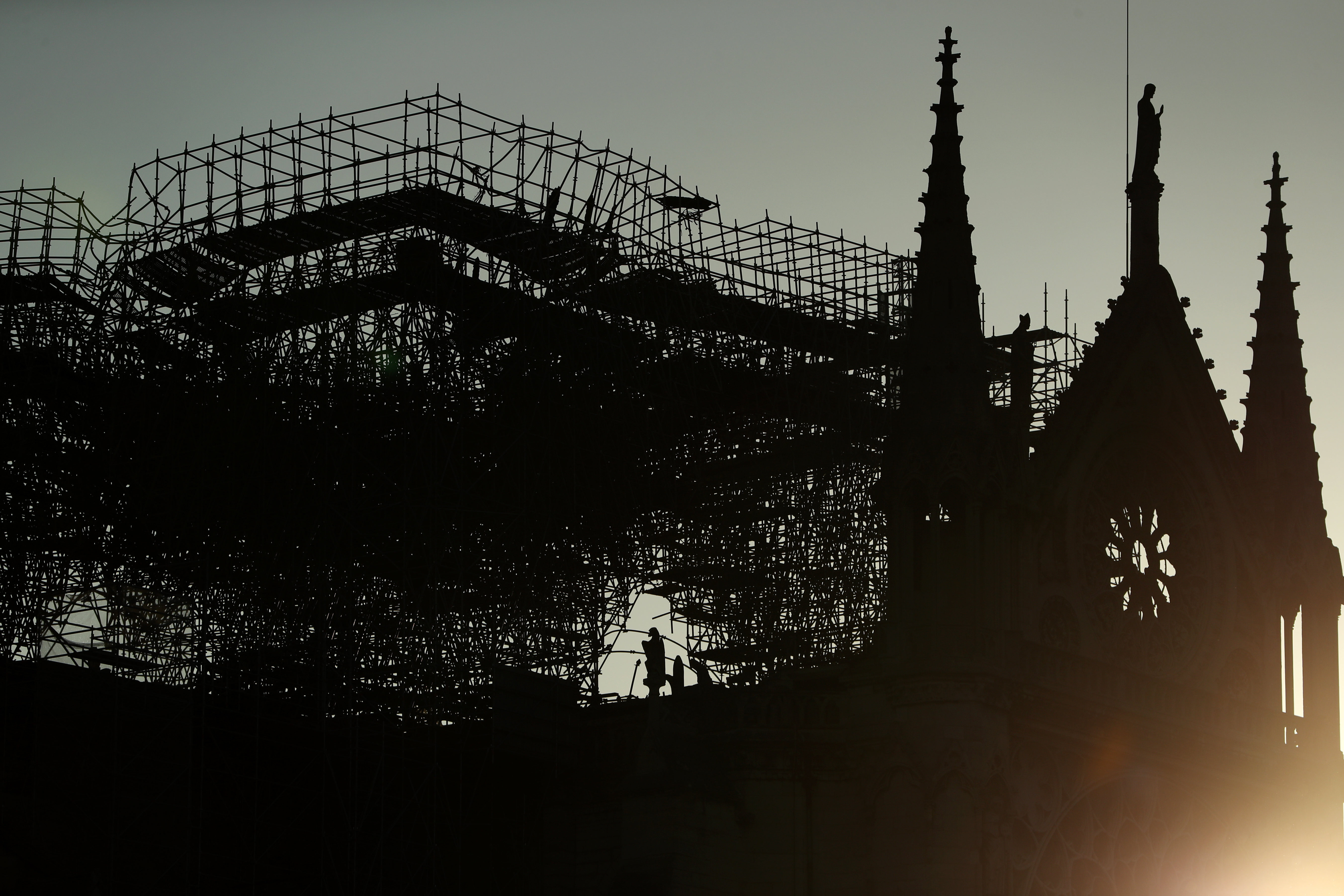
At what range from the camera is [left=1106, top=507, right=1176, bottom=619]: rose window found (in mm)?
44750

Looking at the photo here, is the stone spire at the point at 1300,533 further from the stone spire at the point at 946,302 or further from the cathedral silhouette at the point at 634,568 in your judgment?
the stone spire at the point at 946,302

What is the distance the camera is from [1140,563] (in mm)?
45406

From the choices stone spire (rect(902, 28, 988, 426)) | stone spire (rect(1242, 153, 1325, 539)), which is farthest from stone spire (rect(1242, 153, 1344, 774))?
stone spire (rect(902, 28, 988, 426))

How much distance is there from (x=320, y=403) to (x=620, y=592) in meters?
8.36

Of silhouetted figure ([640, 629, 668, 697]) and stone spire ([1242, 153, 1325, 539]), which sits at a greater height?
Result: stone spire ([1242, 153, 1325, 539])

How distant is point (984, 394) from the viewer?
42094 mm

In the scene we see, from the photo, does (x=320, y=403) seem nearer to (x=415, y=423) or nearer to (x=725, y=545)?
(x=415, y=423)

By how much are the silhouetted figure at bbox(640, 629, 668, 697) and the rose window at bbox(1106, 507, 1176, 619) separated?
846 cm

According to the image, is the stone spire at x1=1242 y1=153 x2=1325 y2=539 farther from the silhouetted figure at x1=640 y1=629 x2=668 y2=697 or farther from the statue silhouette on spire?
the silhouetted figure at x1=640 y1=629 x2=668 y2=697

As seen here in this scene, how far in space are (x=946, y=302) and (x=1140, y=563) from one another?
250 inches

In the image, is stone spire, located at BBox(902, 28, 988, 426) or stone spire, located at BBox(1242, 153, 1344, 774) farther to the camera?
stone spire, located at BBox(1242, 153, 1344, 774)

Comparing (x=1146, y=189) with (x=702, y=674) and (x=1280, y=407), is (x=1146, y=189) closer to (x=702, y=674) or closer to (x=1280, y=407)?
(x=1280, y=407)

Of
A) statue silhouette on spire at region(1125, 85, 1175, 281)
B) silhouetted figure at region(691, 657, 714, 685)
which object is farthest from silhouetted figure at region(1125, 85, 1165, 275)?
silhouetted figure at region(691, 657, 714, 685)

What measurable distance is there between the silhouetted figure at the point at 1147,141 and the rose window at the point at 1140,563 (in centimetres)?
644
